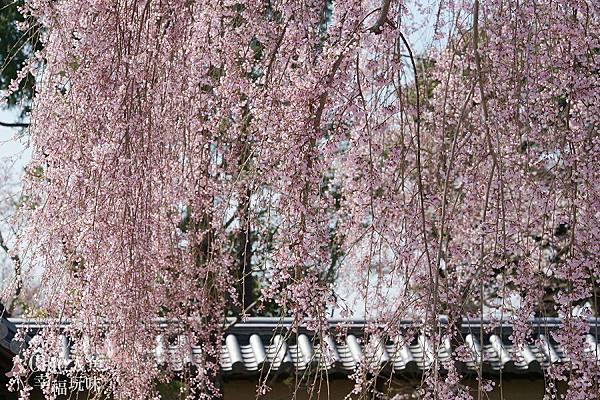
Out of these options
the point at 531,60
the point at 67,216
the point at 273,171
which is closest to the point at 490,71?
the point at 531,60

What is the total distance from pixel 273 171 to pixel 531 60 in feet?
2.24

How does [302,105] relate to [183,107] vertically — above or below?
below

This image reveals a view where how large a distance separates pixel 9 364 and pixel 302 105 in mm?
2762

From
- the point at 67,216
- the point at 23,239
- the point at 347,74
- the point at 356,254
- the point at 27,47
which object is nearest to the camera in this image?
the point at 347,74

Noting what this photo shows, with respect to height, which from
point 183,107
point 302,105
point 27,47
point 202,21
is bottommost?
point 302,105

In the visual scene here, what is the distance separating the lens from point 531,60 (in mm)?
2381

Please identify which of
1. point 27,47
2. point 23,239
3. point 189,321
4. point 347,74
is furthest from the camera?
point 27,47

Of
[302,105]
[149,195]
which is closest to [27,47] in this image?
[149,195]

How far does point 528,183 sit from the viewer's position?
262cm

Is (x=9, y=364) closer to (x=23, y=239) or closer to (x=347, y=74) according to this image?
(x=23, y=239)

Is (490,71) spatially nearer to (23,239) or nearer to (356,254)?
(23,239)

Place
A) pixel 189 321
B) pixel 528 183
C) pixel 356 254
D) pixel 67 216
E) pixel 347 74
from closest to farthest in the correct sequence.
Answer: pixel 347 74
pixel 528 183
pixel 67 216
pixel 189 321
pixel 356 254

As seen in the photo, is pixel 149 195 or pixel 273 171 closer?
pixel 273 171

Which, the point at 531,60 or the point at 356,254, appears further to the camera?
the point at 356,254
